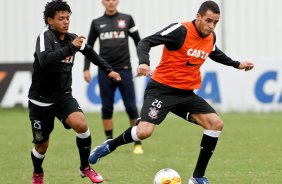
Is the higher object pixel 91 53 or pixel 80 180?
pixel 91 53

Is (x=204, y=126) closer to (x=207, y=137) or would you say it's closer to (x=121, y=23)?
(x=207, y=137)

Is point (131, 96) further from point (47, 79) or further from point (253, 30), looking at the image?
point (253, 30)

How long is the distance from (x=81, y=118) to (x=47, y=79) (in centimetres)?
56

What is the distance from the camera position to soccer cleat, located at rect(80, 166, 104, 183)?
28.9 feet

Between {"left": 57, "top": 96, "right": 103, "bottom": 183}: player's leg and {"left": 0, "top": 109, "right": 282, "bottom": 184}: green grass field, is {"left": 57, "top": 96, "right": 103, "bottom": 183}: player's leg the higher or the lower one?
the higher one

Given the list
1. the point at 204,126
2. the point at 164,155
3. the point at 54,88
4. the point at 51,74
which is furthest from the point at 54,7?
the point at 164,155

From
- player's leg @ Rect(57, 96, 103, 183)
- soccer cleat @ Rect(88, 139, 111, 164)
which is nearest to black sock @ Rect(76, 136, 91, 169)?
player's leg @ Rect(57, 96, 103, 183)

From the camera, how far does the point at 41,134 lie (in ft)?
28.3

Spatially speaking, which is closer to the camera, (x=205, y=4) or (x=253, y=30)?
(x=205, y=4)

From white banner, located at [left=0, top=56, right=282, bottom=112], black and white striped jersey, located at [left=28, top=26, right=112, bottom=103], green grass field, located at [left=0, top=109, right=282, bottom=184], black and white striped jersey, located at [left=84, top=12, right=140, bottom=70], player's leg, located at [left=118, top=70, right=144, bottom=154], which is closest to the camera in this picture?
black and white striped jersey, located at [left=28, top=26, right=112, bottom=103]

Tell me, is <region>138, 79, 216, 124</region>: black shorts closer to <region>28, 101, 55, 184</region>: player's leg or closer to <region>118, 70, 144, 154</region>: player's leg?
<region>28, 101, 55, 184</region>: player's leg

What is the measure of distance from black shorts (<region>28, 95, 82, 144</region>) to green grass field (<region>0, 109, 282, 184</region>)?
798 mm

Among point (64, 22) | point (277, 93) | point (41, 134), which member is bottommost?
point (277, 93)

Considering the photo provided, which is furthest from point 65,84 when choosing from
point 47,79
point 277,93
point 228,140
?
point 277,93
